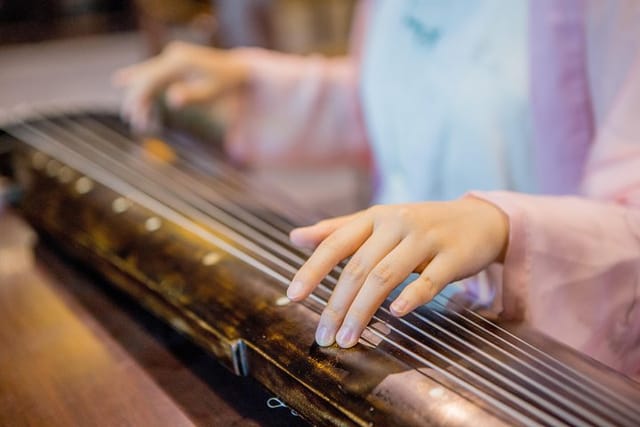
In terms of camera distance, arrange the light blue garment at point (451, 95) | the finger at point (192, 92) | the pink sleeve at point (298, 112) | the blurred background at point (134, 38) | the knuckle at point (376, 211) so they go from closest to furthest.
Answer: the knuckle at point (376, 211), the light blue garment at point (451, 95), the finger at point (192, 92), the pink sleeve at point (298, 112), the blurred background at point (134, 38)

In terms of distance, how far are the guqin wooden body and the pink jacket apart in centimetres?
8

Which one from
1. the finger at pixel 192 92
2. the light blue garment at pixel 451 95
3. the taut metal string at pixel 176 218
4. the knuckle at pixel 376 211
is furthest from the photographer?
the finger at pixel 192 92

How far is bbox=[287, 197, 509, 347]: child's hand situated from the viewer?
20.7 inches

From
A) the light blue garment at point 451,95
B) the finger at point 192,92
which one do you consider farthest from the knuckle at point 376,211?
the finger at point 192,92

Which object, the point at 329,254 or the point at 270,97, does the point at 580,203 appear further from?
the point at 270,97

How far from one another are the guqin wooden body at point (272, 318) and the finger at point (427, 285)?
26mm

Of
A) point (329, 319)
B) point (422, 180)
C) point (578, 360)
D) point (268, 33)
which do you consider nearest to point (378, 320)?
point (329, 319)

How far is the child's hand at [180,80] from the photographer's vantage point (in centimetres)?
116

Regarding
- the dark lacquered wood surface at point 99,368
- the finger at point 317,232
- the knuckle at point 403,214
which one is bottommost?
the dark lacquered wood surface at point 99,368

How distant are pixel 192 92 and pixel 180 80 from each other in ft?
0.17

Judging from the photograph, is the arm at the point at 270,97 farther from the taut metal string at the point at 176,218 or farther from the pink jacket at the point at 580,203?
the pink jacket at the point at 580,203

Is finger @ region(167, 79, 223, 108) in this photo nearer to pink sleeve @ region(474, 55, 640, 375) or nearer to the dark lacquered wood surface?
the dark lacquered wood surface

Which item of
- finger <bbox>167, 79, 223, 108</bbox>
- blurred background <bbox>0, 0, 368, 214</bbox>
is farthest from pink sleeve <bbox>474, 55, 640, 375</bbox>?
blurred background <bbox>0, 0, 368, 214</bbox>

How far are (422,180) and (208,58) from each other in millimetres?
432
